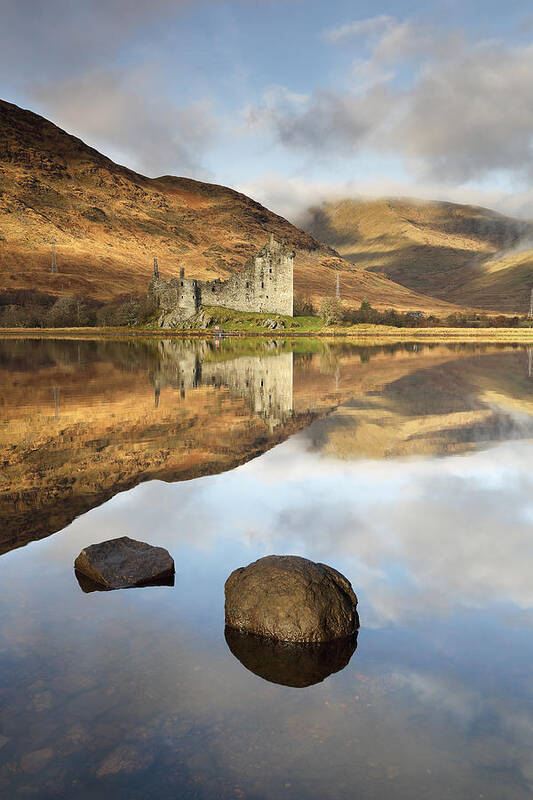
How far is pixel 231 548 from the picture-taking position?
9031 millimetres

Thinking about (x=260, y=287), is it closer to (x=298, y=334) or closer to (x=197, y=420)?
(x=298, y=334)

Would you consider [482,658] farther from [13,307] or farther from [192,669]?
[13,307]

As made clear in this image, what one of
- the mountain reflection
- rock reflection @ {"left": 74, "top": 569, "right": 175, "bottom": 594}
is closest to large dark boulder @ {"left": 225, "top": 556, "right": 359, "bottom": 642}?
rock reflection @ {"left": 74, "top": 569, "right": 175, "bottom": 594}

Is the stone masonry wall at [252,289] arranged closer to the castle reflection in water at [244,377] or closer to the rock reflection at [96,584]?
the castle reflection in water at [244,377]

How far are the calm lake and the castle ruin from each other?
78.7 metres

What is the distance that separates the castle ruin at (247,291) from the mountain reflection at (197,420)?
57.1 meters

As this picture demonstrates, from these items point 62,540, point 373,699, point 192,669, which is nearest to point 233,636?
point 192,669

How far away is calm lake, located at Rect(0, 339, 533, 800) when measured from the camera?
4.62 metres

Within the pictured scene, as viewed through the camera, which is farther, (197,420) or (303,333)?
(303,333)

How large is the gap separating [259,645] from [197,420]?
1383 centimetres

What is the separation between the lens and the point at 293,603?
659cm

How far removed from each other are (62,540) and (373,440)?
32.4 ft

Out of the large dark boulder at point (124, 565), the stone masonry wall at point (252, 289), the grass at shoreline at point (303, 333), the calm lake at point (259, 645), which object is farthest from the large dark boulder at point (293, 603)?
the stone masonry wall at point (252, 289)

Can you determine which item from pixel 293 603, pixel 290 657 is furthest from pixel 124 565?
pixel 290 657
